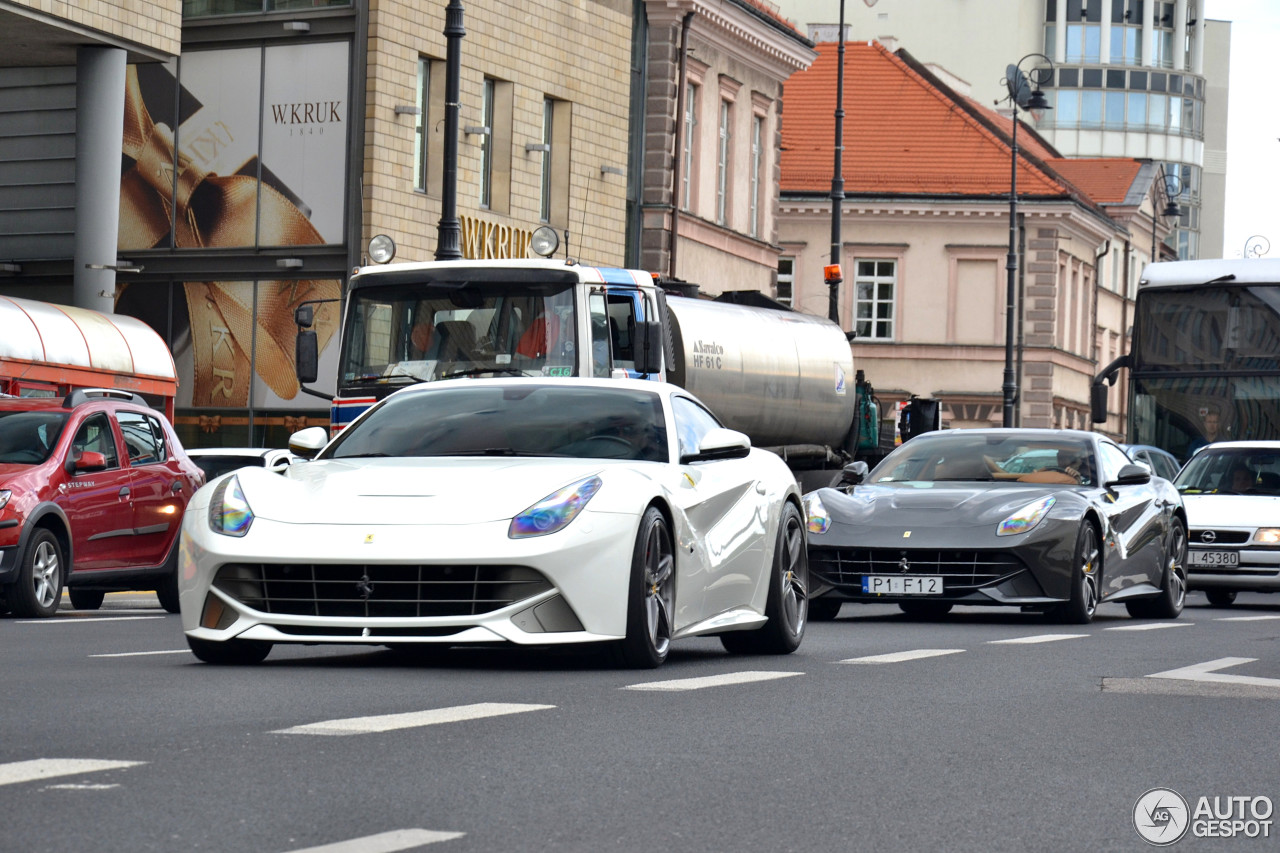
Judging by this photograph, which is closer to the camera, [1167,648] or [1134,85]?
[1167,648]

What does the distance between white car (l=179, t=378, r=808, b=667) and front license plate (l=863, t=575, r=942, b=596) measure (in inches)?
196

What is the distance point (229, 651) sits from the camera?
10617 mm

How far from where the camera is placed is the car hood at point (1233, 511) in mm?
23297

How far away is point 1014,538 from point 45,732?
9.67 m

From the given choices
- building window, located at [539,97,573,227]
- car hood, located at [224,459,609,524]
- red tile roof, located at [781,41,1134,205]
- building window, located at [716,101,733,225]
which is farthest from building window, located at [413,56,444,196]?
red tile roof, located at [781,41,1134,205]

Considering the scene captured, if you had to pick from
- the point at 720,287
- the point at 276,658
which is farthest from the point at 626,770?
the point at 720,287

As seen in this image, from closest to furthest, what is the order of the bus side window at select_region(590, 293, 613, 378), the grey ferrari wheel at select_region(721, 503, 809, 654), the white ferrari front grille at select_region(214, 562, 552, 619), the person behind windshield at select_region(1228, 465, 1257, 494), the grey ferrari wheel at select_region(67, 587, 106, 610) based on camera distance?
1. the white ferrari front grille at select_region(214, 562, 552, 619)
2. the grey ferrari wheel at select_region(721, 503, 809, 654)
3. the grey ferrari wheel at select_region(67, 587, 106, 610)
4. the bus side window at select_region(590, 293, 613, 378)
5. the person behind windshield at select_region(1228, 465, 1257, 494)

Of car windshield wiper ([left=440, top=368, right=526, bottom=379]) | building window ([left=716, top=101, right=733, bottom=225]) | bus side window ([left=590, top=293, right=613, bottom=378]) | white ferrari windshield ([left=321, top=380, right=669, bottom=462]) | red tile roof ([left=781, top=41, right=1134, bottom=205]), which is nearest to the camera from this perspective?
white ferrari windshield ([left=321, top=380, right=669, bottom=462])

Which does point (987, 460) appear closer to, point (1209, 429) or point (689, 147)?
point (1209, 429)

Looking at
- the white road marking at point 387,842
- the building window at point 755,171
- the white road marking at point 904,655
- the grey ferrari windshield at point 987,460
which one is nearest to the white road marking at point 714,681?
the white road marking at point 904,655

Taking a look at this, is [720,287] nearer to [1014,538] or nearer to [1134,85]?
[1014,538]

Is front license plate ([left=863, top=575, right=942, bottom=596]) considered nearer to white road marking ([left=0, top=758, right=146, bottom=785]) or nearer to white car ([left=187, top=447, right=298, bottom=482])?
white car ([left=187, top=447, right=298, bottom=482])

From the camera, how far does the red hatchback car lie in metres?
16.7

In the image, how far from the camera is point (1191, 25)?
132 meters
